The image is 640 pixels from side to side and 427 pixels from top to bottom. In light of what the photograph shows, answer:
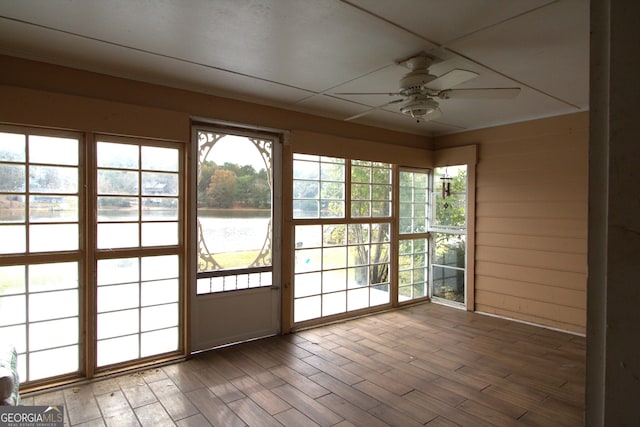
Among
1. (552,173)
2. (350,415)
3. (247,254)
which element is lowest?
(350,415)

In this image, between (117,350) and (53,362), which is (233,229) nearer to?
(117,350)

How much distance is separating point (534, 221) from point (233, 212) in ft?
12.2

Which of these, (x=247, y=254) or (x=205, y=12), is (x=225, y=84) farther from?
(x=247, y=254)

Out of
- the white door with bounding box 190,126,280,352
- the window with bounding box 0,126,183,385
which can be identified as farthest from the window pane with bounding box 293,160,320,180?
the window with bounding box 0,126,183,385

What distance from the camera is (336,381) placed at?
3.22 m

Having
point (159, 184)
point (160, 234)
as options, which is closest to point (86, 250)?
point (160, 234)

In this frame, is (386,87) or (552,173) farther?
(552,173)

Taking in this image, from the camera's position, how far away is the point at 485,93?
109 inches

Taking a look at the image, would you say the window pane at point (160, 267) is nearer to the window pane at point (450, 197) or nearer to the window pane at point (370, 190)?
the window pane at point (370, 190)

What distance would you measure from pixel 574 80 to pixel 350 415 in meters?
3.46

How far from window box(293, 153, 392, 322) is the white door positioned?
0.36 m

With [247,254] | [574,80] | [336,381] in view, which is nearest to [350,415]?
[336,381]

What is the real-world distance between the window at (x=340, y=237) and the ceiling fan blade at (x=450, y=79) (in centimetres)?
204

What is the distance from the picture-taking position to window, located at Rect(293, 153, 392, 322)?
4.57 meters
